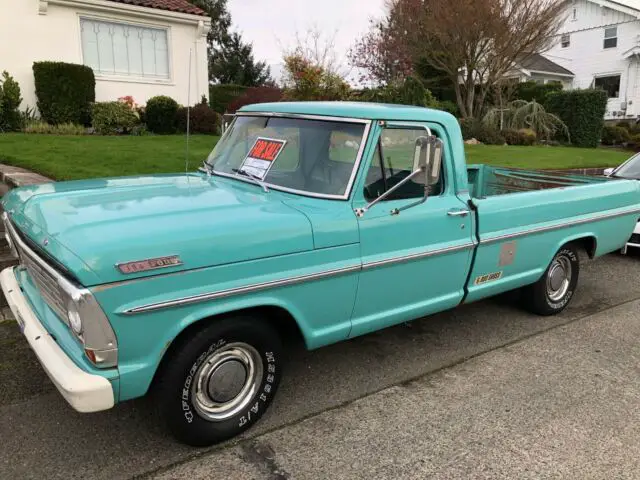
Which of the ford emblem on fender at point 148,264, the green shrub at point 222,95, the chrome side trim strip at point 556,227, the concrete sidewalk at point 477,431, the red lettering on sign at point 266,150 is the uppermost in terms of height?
the green shrub at point 222,95

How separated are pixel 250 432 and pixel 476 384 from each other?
1.57 m

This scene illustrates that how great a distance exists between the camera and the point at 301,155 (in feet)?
11.5

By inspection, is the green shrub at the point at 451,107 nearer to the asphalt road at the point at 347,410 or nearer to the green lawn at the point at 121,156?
the green lawn at the point at 121,156

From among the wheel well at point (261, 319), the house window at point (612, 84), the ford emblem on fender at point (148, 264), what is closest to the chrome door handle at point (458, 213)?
the wheel well at point (261, 319)

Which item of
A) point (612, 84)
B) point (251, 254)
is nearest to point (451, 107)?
point (612, 84)

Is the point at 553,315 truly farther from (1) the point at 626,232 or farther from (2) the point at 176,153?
(2) the point at 176,153

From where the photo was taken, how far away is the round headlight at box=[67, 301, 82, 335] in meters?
2.39

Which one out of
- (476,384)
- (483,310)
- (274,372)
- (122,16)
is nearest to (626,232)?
(483,310)

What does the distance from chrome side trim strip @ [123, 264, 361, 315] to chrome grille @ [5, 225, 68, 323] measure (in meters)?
0.44

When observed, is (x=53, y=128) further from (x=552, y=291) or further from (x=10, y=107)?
(x=552, y=291)

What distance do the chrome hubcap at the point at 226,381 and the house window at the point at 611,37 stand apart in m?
34.4

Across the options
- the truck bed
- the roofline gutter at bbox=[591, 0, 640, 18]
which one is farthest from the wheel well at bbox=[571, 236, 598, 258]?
the roofline gutter at bbox=[591, 0, 640, 18]

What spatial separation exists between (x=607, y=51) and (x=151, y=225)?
34.8m

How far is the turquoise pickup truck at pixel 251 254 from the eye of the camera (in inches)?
97.3
